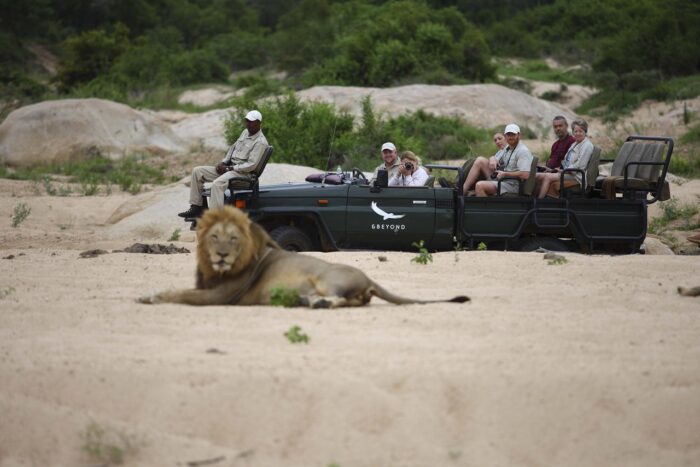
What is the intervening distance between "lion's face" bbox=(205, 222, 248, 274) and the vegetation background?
1262cm

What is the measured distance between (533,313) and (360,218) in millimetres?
3973

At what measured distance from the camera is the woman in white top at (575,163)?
1195 centimetres

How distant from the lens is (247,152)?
1227cm

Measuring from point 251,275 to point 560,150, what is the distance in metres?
5.85

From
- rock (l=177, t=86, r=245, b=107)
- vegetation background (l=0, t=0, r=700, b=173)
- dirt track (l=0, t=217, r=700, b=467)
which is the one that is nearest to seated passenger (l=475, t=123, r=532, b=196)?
dirt track (l=0, t=217, r=700, b=467)

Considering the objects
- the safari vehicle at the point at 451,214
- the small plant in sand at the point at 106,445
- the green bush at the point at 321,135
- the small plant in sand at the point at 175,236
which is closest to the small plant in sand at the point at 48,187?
the green bush at the point at 321,135

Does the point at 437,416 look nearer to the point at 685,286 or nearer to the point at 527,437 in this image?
the point at 527,437

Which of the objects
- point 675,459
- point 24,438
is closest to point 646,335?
point 675,459

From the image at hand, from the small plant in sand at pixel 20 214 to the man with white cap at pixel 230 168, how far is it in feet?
15.3

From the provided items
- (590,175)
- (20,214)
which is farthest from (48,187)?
(590,175)

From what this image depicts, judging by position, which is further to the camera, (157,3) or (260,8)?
(260,8)

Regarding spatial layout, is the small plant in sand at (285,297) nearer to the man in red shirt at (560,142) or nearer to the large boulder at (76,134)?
the man in red shirt at (560,142)

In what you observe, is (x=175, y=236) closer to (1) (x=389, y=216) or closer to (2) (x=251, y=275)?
(1) (x=389, y=216)

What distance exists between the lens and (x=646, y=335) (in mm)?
7090
